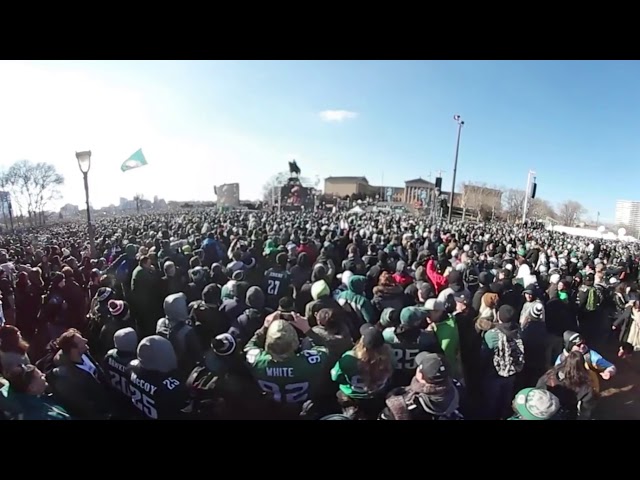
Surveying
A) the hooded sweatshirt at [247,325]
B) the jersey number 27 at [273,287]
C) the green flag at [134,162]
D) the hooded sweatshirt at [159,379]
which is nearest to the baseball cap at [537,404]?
the hooded sweatshirt at [247,325]

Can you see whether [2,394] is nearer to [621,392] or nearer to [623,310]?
[621,392]

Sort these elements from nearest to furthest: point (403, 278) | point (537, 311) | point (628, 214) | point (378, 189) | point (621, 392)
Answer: point (537, 311)
point (621, 392)
point (628, 214)
point (403, 278)
point (378, 189)

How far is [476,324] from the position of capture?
302 centimetres

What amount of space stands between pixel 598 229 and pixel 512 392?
488cm

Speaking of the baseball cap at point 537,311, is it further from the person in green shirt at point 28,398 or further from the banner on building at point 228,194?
the person in green shirt at point 28,398

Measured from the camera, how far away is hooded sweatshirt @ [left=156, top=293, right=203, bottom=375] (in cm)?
247

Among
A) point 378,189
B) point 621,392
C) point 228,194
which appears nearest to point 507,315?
point 621,392

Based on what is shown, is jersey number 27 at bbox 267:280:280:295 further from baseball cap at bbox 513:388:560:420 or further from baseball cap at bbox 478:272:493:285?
baseball cap at bbox 513:388:560:420

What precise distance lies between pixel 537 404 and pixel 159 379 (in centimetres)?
233

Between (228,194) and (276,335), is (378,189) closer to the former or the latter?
(228,194)

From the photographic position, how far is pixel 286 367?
2.26 metres

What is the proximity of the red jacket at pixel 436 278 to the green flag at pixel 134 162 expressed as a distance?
12.9ft

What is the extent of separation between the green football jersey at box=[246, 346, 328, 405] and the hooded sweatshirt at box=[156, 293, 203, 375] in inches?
17.7
